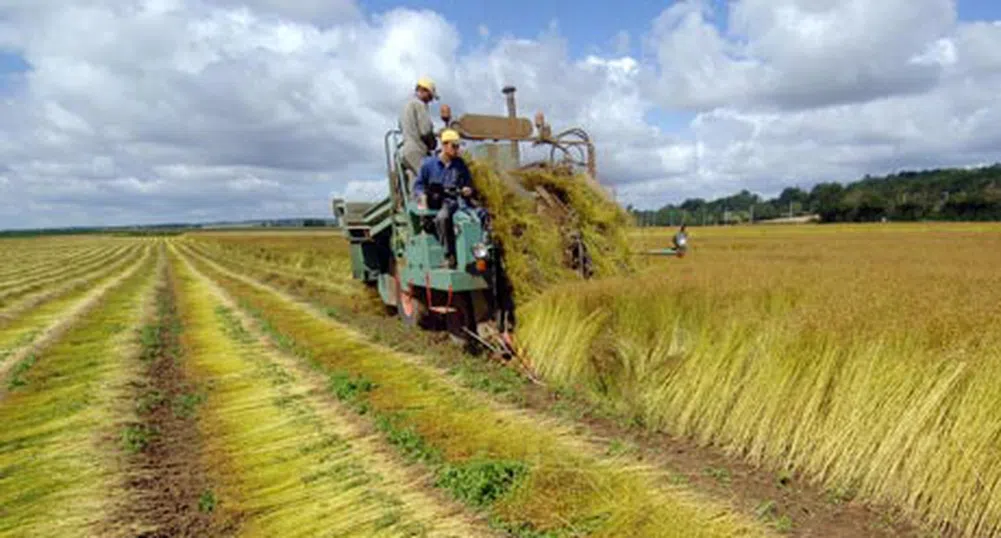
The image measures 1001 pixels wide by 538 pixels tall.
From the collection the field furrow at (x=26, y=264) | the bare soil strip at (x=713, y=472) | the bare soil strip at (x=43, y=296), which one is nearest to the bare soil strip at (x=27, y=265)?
the field furrow at (x=26, y=264)

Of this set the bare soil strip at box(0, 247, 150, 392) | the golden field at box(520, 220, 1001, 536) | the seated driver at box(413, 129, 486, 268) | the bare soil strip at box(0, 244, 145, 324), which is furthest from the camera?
the bare soil strip at box(0, 244, 145, 324)

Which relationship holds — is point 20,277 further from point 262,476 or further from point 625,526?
point 625,526

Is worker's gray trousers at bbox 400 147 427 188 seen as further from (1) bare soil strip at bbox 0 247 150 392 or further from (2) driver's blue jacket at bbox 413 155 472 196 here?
(1) bare soil strip at bbox 0 247 150 392

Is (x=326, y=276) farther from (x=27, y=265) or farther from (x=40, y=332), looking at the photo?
(x=27, y=265)

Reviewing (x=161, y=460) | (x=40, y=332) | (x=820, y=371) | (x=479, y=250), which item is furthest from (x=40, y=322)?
(x=820, y=371)

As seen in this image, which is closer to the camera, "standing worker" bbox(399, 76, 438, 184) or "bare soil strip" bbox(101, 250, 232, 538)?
"bare soil strip" bbox(101, 250, 232, 538)

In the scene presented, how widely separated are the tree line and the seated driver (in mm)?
34054

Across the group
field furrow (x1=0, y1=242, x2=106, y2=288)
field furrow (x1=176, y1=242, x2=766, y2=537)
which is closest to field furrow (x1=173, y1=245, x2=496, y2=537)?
field furrow (x1=176, y1=242, x2=766, y2=537)

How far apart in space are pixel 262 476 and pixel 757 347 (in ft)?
11.4

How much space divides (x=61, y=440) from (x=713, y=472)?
4942 millimetres

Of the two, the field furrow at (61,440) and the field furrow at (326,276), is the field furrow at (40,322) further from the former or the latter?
the field furrow at (326,276)

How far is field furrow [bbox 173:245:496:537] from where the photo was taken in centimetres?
366

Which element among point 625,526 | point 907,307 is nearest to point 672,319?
point 907,307

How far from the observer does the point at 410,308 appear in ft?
33.1
